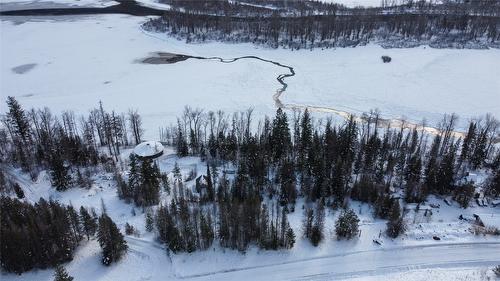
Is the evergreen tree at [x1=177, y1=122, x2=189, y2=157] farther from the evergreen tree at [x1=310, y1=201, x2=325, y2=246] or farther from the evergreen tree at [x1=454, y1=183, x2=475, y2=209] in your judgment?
the evergreen tree at [x1=454, y1=183, x2=475, y2=209]

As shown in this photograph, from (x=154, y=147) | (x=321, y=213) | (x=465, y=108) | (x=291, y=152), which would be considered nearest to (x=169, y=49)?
(x=154, y=147)

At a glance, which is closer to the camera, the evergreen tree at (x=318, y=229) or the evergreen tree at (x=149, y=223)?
the evergreen tree at (x=318, y=229)

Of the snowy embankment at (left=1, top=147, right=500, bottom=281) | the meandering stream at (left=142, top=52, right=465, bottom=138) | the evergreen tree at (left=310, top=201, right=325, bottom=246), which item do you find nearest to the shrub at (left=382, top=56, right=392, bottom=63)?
the meandering stream at (left=142, top=52, right=465, bottom=138)

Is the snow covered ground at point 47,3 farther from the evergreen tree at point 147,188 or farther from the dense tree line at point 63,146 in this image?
the evergreen tree at point 147,188

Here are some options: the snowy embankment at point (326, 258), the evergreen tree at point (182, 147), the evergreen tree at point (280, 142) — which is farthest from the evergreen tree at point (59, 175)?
the evergreen tree at point (280, 142)

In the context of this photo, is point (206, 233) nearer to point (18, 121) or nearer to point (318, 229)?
point (318, 229)

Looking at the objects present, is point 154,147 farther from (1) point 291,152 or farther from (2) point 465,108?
(2) point 465,108

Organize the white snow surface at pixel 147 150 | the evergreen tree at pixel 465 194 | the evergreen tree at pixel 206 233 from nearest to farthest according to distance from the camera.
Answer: the evergreen tree at pixel 206 233 → the evergreen tree at pixel 465 194 → the white snow surface at pixel 147 150
